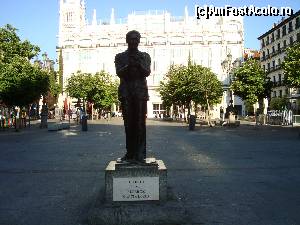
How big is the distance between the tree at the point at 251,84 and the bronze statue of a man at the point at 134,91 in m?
39.9

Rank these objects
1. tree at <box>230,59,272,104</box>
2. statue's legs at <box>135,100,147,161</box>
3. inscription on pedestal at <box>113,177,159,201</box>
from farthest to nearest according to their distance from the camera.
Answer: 1. tree at <box>230,59,272,104</box>
2. statue's legs at <box>135,100,147,161</box>
3. inscription on pedestal at <box>113,177,159,201</box>

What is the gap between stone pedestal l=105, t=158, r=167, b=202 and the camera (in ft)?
16.4

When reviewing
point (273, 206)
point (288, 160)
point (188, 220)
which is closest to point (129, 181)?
point (188, 220)

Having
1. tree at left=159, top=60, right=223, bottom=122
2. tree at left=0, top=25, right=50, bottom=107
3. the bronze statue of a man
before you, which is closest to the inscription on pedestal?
the bronze statue of a man

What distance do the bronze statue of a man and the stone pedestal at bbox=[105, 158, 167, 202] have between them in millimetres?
197

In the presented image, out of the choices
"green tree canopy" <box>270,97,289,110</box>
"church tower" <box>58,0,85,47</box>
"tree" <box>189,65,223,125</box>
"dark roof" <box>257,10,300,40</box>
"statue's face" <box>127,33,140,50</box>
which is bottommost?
"statue's face" <box>127,33,140,50</box>

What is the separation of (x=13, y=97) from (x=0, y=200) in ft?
75.0

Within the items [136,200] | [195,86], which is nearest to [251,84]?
[195,86]

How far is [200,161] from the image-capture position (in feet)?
36.8

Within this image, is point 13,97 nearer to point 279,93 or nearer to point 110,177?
point 110,177

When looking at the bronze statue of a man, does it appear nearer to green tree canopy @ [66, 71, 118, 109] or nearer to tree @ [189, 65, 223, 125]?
tree @ [189, 65, 223, 125]

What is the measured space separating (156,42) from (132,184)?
88.5 metres

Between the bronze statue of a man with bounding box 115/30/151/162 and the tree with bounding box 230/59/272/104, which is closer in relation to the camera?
the bronze statue of a man with bounding box 115/30/151/162

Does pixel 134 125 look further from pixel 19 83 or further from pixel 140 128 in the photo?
pixel 19 83
